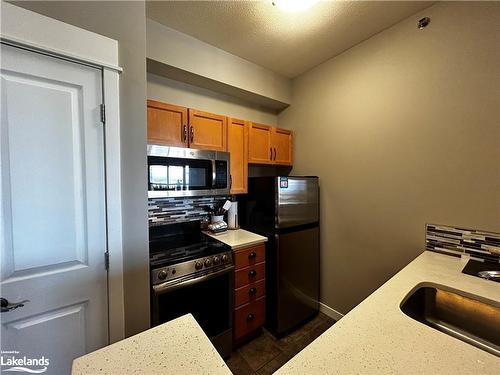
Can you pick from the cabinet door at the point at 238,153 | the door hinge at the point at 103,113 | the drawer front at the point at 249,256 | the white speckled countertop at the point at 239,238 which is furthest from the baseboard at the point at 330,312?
the door hinge at the point at 103,113

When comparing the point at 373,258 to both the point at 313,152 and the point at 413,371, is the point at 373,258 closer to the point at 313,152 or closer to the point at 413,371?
the point at 313,152

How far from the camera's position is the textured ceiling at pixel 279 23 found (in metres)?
1.52

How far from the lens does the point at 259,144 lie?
233 cm

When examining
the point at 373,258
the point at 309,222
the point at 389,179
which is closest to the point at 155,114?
the point at 309,222

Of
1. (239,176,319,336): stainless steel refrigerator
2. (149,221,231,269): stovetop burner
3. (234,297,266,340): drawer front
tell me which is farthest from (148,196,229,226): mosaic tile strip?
(234,297,266,340): drawer front

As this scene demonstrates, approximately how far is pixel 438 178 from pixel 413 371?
1468mm

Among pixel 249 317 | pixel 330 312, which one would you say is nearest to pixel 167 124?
pixel 249 317

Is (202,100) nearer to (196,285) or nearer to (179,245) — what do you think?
(179,245)

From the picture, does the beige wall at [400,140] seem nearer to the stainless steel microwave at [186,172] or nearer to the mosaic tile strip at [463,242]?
the mosaic tile strip at [463,242]

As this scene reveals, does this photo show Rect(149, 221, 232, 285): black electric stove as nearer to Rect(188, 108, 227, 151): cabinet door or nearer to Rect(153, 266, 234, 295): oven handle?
Rect(153, 266, 234, 295): oven handle

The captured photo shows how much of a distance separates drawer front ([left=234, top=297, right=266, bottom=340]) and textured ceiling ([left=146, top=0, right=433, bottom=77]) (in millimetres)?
2355

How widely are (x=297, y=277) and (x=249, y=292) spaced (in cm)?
52

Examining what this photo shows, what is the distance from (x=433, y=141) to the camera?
154 cm

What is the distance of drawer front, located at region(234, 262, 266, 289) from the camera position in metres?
1.76
